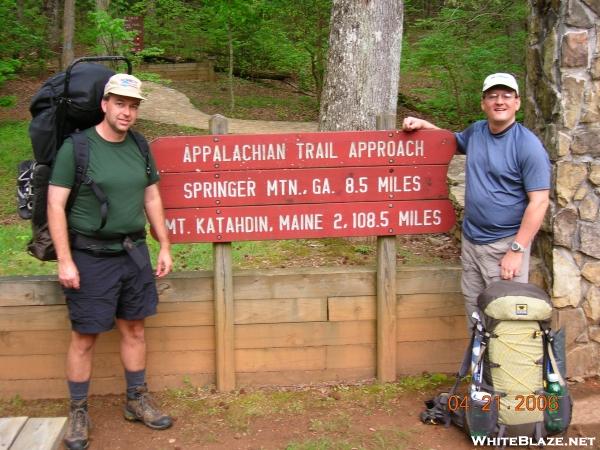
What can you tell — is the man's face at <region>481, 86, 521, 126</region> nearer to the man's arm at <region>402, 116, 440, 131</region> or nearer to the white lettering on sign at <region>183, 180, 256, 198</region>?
the man's arm at <region>402, 116, 440, 131</region>

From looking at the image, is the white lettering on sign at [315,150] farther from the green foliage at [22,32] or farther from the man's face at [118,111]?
the green foliage at [22,32]

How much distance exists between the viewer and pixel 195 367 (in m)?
4.42

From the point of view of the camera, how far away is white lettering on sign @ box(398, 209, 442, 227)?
431cm

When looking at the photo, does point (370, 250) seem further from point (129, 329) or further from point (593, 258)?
point (129, 329)

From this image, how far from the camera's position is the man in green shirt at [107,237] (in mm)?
3473

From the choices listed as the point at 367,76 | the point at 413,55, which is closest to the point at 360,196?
the point at 367,76

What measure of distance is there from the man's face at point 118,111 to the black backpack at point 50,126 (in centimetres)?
17

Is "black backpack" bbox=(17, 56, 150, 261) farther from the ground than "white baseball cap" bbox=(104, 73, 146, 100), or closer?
closer

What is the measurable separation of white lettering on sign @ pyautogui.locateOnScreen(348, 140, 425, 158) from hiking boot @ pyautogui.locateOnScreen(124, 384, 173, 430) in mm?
1943

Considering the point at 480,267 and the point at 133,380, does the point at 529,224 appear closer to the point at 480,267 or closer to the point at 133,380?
the point at 480,267

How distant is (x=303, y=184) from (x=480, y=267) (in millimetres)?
1188

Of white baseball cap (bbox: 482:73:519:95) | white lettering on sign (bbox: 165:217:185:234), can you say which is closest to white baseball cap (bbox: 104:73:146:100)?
white lettering on sign (bbox: 165:217:185:234)

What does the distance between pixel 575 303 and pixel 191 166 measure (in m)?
2.68
